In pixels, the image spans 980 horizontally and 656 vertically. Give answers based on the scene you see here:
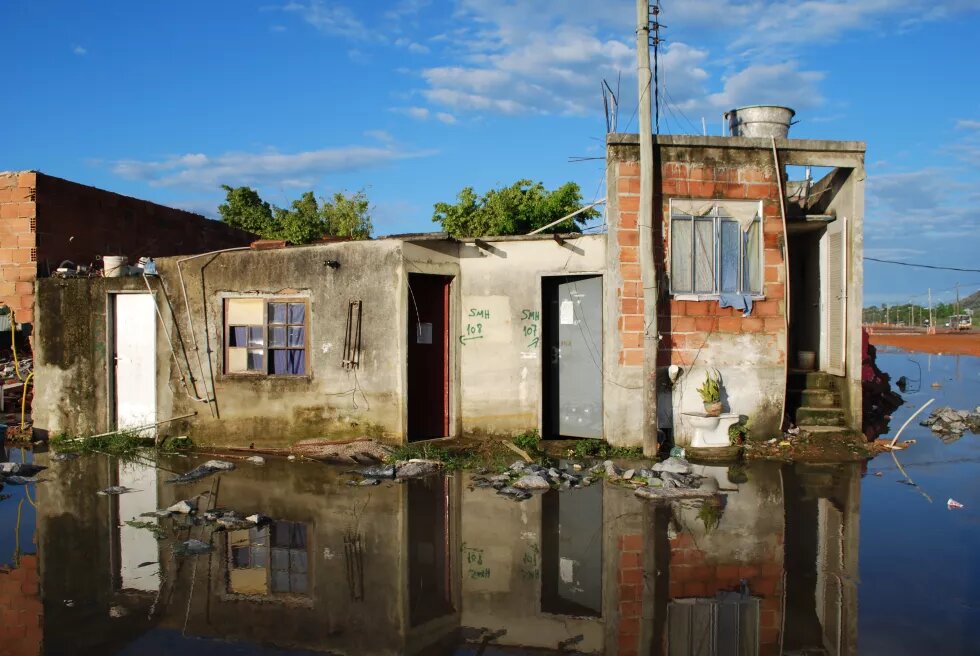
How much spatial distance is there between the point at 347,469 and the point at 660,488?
4.06 m

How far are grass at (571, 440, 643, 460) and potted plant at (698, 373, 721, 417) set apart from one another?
112cm

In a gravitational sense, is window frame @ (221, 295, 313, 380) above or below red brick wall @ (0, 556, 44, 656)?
above

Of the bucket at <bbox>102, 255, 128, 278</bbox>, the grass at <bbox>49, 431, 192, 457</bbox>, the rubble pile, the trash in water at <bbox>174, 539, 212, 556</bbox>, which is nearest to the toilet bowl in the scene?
the rubble pile

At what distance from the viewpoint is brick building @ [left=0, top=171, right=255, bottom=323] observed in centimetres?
1199

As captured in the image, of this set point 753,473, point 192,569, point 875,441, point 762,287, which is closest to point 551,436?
point 753,473

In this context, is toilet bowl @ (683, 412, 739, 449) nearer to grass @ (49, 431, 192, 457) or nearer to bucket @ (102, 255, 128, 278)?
grass @ (49, 431, 192, 457)

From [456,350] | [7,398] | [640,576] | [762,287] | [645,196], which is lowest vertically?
[640,576]

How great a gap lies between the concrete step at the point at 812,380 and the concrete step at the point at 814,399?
191 millimetres

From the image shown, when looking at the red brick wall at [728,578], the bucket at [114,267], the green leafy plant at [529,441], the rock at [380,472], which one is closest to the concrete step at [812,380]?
the green leafy plant at [529,441]

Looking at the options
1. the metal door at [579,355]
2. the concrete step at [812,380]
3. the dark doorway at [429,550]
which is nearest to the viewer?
the dark doorway at [429,550]

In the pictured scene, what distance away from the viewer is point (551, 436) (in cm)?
1127

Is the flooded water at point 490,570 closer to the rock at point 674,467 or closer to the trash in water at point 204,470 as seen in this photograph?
the trash in water at point 204,470

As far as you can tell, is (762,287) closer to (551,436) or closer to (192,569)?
(551,436)

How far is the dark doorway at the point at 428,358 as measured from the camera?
10.8 m
